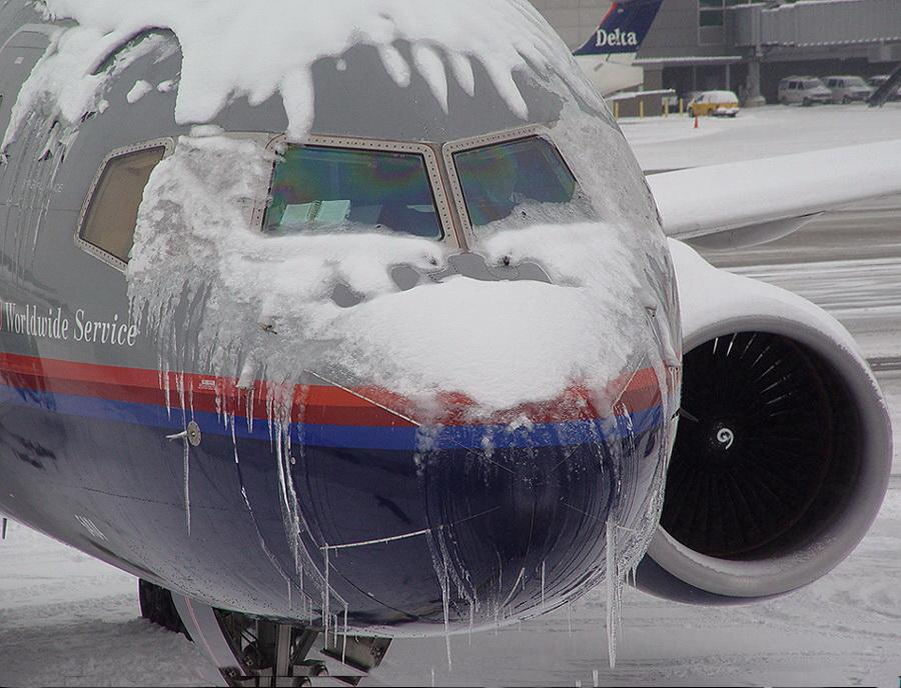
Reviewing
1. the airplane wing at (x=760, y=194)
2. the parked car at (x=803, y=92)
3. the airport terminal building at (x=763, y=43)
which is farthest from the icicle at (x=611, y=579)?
the airport terminal building at (x=763, y=43)

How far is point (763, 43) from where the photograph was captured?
87375 mm

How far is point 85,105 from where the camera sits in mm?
5770

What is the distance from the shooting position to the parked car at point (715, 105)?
7106cm

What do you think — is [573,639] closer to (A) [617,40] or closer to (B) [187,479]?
(B) [187,479]

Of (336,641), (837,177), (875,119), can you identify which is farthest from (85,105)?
(875,119)

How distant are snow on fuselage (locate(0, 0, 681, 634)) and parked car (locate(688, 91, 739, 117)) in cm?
6702

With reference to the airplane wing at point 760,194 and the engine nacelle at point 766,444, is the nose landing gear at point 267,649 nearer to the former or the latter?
the engine nacelle at point 766,444

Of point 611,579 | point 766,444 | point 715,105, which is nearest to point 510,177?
point 611,579

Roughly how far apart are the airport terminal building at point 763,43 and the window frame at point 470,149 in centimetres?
7793

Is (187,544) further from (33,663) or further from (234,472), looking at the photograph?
(33,663)

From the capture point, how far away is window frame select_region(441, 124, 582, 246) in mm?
5199

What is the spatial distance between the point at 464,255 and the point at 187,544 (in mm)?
1444

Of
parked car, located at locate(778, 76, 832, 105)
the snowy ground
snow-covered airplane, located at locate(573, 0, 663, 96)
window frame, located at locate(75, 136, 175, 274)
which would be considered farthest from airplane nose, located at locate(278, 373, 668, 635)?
parked car, located at locate(778, 76, 832, 105)

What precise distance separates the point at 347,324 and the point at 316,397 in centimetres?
26
